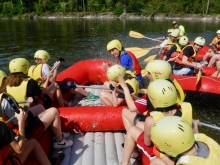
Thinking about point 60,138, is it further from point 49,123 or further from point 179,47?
point 179,47

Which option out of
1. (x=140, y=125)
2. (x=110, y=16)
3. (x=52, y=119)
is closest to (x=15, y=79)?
(x=52, y=119)

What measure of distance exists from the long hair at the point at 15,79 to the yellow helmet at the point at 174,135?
84.9 inches

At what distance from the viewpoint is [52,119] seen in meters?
3.36

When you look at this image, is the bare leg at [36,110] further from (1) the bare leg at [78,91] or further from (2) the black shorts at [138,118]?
(1) the bare leg at [78,91]

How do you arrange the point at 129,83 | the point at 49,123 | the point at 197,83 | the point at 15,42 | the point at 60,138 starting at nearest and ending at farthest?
the point at 49,123
the point at 60,138
the point at 129,83
the point at 197,83
the point at 15,42

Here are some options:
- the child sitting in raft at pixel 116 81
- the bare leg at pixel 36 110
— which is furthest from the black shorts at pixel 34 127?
the child sitting in raft at pixel 116 81

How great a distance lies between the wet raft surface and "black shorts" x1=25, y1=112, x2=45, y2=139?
0.50m

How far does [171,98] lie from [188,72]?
12.3 feet

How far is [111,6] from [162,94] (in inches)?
1677

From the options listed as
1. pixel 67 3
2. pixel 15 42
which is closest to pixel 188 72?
pixel 15 42

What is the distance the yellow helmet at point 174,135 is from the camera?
197 centimetres

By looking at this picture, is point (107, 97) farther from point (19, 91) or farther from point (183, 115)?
point (183, 115)

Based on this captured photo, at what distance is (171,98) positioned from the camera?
2.60 meters

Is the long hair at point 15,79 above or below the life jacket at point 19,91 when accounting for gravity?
above
